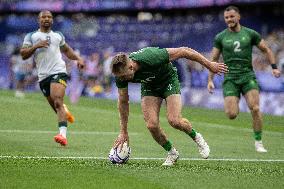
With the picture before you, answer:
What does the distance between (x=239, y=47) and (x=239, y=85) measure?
0.72 m

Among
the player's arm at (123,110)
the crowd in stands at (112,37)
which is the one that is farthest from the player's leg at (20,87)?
the player's arm at (123,110)

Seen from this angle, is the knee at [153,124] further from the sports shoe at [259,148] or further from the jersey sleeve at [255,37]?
the jersey sleeve at [255,37]

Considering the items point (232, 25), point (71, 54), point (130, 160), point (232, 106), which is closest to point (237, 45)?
point (232, 25)

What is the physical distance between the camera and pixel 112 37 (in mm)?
49812

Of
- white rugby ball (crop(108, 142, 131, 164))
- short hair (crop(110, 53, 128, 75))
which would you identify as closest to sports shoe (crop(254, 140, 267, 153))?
white rugby ball (crop(108, 142, 131, 164))

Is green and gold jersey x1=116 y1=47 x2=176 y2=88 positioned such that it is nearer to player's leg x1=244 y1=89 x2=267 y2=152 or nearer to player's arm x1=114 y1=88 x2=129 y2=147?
player's arm x1=114 y1=88 x2=129 y2=147

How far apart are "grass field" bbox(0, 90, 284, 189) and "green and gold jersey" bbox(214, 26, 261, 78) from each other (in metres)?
1.51

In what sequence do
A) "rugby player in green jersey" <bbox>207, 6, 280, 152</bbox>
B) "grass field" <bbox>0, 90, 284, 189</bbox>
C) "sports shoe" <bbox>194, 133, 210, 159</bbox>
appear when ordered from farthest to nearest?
1. "rugby player in green jersey" <bbox>207, 6, 280, 152</bbox>
2. "sports shoe" <bbox>194, 133, 210, 159</bbox>
3. "grass field" <bbox>0, 90, 284, 189</bbox>

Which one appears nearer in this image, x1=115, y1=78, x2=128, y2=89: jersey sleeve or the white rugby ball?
x1=115, y1=78, x2=128, y2=89: jersey sleeve

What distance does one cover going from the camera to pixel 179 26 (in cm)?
4753

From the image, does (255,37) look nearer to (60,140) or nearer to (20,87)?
(60,140)

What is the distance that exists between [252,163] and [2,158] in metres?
3.82

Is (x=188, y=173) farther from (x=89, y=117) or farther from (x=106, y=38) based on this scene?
(x=106, y=38)

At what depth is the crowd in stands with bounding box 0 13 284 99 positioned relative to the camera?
43125 millimetres
